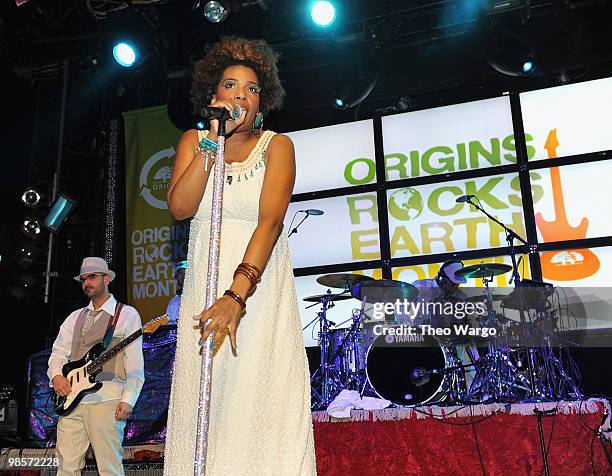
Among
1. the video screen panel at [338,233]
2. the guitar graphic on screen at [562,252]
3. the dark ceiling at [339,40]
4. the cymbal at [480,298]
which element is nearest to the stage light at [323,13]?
the dark ceiling at [339,40]

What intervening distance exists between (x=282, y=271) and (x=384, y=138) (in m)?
6.11

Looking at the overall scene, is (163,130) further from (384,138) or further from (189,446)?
(189,446)

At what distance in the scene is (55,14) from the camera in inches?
321

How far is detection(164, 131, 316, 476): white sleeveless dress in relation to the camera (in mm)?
1838

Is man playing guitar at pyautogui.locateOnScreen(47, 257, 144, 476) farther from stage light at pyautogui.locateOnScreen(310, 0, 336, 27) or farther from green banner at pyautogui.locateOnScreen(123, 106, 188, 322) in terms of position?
stage light at pyautogui.locateOnScreen(310, 0, 336, 27)

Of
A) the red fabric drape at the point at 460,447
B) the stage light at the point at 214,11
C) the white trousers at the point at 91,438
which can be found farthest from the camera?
the stage light at the point at 214,11

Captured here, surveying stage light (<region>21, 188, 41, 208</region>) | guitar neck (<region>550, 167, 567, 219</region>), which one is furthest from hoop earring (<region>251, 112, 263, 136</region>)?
stage light (<region>21, 188, 41, 208</region>)

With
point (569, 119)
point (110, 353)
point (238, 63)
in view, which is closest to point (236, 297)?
point (238, 63)

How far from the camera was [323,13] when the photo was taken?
281 inches

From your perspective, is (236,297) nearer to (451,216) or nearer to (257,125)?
(257,125)

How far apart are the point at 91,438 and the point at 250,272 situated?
11.9 feet

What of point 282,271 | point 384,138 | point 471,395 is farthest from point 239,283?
point 384,138

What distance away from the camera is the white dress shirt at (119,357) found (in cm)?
494

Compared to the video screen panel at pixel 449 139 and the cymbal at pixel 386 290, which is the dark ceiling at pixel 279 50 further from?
the cymbal at pixel 386 290
